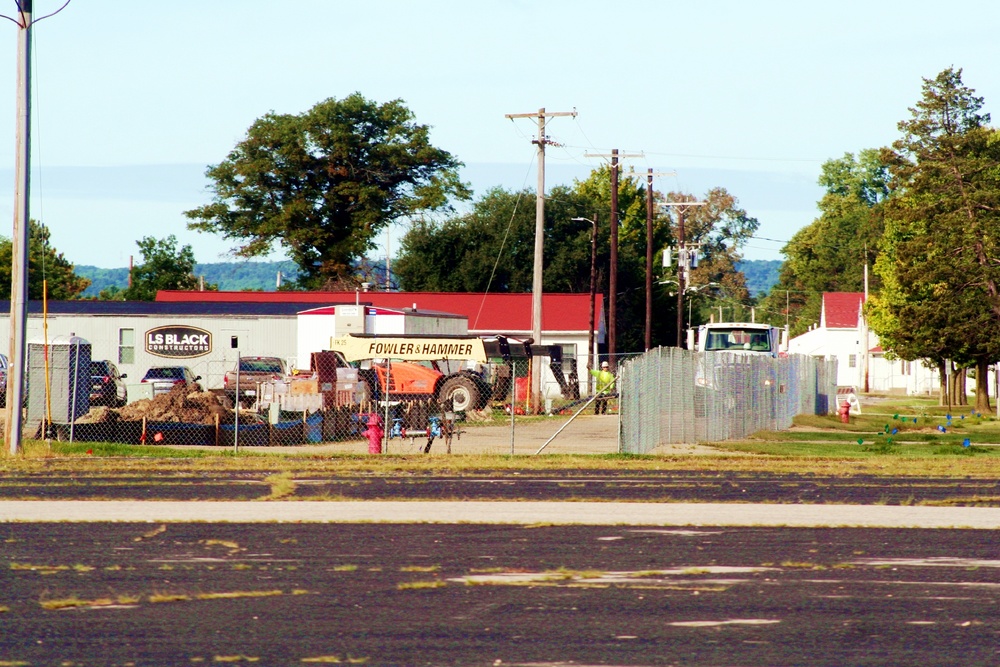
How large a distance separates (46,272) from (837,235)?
73.4 meters

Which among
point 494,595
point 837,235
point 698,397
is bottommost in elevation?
point 494,595

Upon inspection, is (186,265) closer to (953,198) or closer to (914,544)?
(953,198)

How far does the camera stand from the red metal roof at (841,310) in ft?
341

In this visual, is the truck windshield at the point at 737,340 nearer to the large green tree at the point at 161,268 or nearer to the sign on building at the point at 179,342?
the sign on building at the point at 179,342

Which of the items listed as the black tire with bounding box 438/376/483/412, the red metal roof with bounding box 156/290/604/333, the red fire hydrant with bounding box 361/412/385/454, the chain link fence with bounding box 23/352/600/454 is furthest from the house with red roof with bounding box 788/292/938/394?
the red fire hydrant with bounding box 361/412/385/454

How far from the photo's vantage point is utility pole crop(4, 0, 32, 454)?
75.5 ft

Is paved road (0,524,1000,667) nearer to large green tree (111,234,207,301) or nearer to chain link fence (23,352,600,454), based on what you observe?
chain link fence (23,352,600,454)

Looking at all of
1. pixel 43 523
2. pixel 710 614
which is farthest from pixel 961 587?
pixel 43 523

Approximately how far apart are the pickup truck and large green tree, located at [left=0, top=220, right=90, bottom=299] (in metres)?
44.9

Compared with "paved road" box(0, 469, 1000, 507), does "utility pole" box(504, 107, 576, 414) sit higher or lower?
higher

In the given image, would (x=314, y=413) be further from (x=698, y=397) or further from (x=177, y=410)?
(x=698, y=397)

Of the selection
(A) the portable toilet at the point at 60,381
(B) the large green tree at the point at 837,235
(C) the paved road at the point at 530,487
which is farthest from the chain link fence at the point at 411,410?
(B) the large green tree at the point at 837,235

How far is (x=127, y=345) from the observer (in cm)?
4719

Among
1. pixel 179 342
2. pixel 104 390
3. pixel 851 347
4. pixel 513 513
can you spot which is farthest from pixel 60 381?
pixel 851 347
